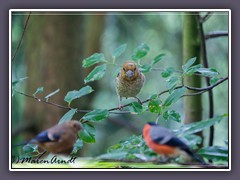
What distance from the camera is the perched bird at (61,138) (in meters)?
1.87

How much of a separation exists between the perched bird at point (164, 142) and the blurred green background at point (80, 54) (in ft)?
2.77

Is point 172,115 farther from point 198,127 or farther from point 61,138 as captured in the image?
point 61,138

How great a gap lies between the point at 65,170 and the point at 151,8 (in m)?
0.89

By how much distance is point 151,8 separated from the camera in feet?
7.59

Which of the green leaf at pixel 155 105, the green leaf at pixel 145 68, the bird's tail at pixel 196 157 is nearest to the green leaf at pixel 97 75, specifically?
the green leaf at pixel 145 68

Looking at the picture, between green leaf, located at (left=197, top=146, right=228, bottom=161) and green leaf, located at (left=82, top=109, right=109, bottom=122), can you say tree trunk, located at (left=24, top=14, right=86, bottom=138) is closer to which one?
green leaf, located at (left=82, top=109, right=109, bottom=122)

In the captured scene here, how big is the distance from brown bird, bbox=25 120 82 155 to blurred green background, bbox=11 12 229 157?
2.73ft

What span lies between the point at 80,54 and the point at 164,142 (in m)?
1.77
